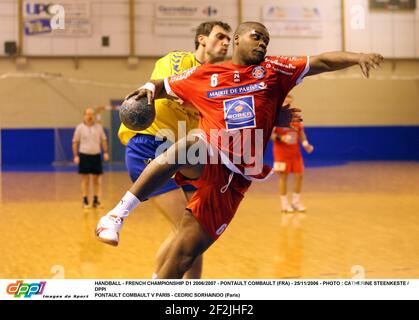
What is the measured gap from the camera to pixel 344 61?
4055 millimetres

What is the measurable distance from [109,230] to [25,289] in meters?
0.69

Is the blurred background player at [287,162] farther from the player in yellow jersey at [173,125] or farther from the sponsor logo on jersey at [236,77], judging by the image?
the sponsor logo on jersey at [236,77]

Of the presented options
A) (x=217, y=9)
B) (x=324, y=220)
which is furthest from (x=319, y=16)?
(x=324, y=220)

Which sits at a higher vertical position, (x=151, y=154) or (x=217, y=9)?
(x=217, y=9)

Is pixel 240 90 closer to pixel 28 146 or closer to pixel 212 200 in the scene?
pixel 212 200

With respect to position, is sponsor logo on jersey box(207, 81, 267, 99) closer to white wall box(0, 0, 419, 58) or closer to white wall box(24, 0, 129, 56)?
white wall box(0, 0, 419, 58)

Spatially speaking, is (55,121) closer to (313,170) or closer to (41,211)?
(313,170)

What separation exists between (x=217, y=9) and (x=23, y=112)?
7417 millimetres

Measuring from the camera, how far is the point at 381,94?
24.1m

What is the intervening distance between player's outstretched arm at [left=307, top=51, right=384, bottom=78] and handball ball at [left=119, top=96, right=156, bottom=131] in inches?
41.3

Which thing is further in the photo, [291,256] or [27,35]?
[27,35]

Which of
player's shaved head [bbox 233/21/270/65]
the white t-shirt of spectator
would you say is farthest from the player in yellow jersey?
the white t-shirt of spectator

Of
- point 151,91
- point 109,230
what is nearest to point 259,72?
point 151,91
